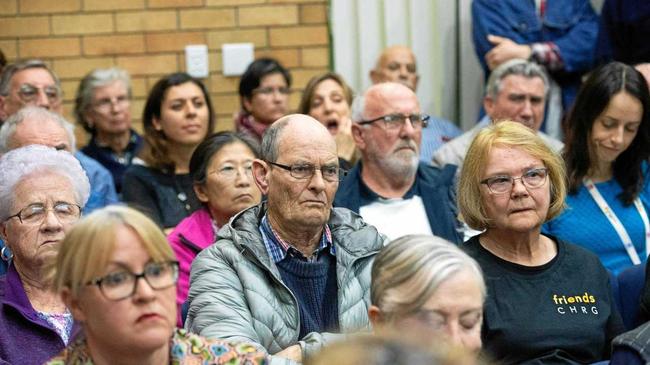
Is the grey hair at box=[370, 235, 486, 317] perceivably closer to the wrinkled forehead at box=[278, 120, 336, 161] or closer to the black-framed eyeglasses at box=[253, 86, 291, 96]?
the wrinkled forehead at box=[278, 120, 336, 161]

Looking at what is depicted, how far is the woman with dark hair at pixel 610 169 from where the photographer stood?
13.4ft

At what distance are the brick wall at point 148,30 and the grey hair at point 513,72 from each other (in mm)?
1140

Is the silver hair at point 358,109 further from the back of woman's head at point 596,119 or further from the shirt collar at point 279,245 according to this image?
the shirt collar at point 279,245

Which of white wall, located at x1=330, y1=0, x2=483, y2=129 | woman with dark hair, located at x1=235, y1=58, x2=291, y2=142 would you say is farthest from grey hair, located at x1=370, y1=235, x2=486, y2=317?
white wall, located at x1=330, y1=0, x2=483, y2=129

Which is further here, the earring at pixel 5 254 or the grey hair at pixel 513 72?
the grey hair at pixel 513 72

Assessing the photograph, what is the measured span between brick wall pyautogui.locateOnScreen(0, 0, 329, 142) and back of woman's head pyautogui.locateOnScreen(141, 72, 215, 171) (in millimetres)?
715

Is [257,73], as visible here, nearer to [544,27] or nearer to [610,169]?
[544,27]

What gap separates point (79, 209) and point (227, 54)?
8.46 ft

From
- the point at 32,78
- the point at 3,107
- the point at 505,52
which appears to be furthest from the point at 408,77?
the point at 3,107

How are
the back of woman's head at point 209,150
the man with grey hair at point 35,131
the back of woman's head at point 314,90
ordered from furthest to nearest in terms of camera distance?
the back of woman's head at point 314,90 < the man with grey hair at point 35,131 < the back of woman's head at point 209,150

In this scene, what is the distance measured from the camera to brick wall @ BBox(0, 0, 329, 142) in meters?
5.78

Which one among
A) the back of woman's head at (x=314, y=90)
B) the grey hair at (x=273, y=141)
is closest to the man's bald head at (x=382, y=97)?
the back of woman's head at (x=314, y=90)

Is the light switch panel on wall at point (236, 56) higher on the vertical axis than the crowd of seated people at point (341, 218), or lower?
higher

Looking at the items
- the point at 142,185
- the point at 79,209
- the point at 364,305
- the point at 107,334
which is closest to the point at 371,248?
the point at 364,305
